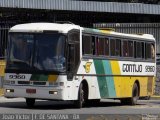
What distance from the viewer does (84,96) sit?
2452 centimetres

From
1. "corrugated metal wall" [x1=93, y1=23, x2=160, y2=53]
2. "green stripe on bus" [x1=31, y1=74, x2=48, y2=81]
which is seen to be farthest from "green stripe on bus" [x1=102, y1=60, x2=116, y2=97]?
"corrugated metal wall" [x1=93, y1=23, x2=160, y2=53]

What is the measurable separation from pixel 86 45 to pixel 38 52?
2184 mm

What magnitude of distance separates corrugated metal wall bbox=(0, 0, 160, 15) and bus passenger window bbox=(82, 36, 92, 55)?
1706cm

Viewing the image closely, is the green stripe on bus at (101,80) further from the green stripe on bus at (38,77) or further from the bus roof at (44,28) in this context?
the green stripe on bus at (38,77)

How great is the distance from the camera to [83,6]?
43406mm

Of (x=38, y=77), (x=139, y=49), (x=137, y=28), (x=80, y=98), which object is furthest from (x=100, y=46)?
(x=137, y=28)

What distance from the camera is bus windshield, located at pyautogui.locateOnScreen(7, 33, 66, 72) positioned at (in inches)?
902

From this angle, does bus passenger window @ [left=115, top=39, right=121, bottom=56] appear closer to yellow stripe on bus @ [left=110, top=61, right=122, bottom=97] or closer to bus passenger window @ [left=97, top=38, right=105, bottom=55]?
yellow stripe on bus @ [left=110, top=61, right=122, bottom=97]

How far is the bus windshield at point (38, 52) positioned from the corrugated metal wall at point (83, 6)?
58.4ft

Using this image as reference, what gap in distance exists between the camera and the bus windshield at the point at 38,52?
2292cm

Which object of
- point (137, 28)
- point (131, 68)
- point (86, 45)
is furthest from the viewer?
point (137, 28)

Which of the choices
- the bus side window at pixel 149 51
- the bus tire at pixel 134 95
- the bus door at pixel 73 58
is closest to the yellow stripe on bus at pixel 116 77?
the bus tire at pixel 134 95

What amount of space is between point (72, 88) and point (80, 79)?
2.59ft

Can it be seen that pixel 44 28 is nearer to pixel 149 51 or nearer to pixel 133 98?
pixel 133 98
